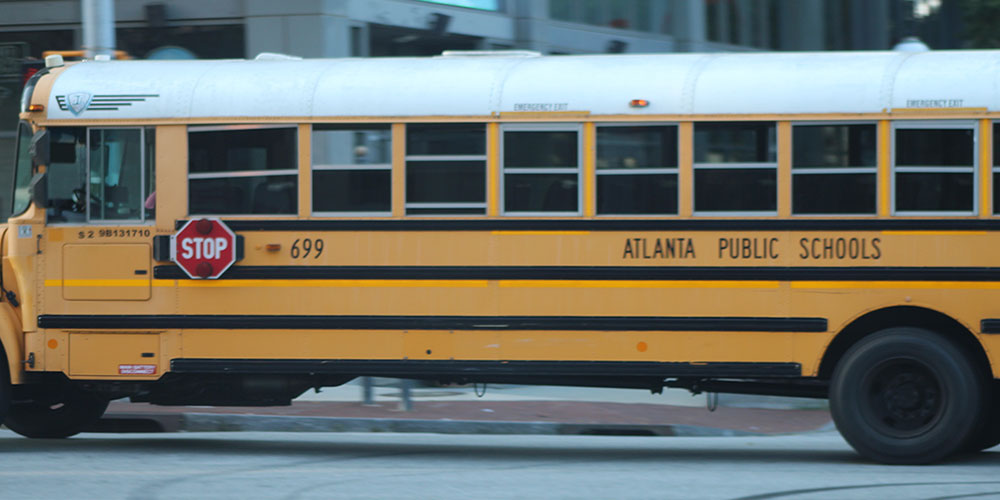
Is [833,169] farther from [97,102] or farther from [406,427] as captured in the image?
[97,102]

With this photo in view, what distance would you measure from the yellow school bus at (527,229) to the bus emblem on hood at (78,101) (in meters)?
0.01

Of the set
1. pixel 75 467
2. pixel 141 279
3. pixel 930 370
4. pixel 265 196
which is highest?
pixel 265 196

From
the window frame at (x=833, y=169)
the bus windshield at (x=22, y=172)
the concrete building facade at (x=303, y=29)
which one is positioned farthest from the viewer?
the concrete building facade at (x=303, y=29)

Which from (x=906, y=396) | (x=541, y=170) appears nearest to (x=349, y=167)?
(x=541, y=170)

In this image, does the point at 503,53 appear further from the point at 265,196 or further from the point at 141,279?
the point at 141,279

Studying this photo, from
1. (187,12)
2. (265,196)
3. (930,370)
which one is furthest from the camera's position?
(187,12)

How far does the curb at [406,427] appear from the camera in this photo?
35.5ft

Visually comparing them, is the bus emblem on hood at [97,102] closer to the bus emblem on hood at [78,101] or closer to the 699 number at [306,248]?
the bus emblem on hood at [78,101]

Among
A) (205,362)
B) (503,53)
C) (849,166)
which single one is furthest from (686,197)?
(205,362)

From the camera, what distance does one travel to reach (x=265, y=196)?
8453 mm

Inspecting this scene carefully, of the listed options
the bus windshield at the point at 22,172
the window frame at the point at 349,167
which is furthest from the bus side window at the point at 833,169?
the bus windshield at the point at 22,172

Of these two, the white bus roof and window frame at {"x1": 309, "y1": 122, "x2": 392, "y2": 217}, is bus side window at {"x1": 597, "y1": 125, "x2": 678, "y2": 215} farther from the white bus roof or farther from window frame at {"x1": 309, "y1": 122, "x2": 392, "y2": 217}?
window frame at {"x1": 309, "y1": 122, "x2": 392, "y2": 217}

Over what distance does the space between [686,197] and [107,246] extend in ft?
12.1

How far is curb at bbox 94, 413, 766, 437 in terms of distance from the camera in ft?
35.5
